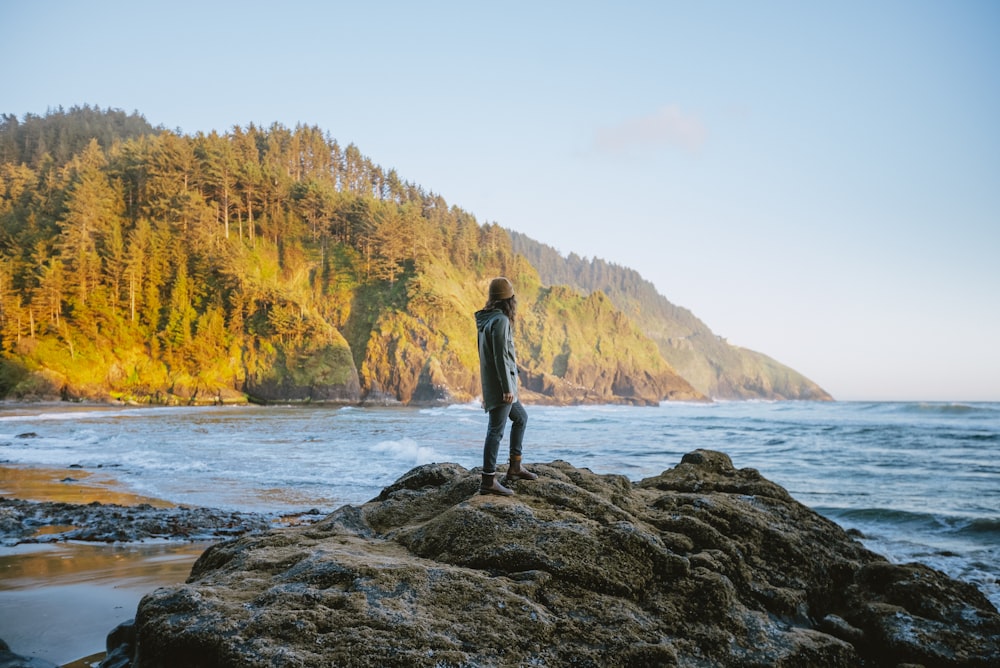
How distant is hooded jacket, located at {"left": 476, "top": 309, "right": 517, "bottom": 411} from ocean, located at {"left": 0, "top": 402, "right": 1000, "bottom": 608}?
5464mm

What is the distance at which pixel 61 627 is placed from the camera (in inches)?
165

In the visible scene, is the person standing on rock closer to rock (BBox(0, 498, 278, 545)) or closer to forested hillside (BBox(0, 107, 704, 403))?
rock (BBox(0, 498, 278, 545))

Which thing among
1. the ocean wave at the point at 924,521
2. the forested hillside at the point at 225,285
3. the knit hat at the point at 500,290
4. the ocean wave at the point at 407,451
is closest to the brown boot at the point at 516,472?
the knit hat at the point at 500,290

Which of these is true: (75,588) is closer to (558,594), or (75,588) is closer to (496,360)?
(496,360)

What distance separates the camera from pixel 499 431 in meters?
4.71

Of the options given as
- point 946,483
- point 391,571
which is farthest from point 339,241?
point 391,571

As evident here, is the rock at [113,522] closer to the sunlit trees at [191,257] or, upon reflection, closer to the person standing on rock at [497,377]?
the person standing on rock at [497,377]

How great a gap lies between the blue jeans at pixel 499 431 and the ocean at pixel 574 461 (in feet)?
16.8

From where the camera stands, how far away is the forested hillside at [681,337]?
6206 inches

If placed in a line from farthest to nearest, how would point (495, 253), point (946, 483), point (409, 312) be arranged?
point (495, 253), point (409, 312), point (946, 483)

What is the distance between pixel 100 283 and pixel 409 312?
27975mm

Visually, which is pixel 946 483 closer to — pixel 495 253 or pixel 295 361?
pixel 295 361

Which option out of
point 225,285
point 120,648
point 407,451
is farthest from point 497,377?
point 225,285

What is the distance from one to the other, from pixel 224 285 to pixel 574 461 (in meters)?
48.8
